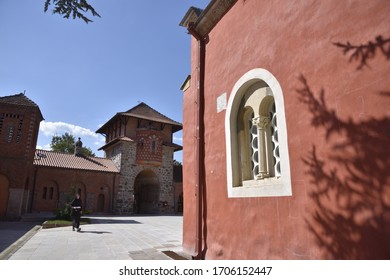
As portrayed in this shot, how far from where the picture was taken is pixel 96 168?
79.5ft

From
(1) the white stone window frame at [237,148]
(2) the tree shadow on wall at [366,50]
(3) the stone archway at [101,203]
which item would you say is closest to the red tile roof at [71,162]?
(3) the stone archway at [101,203]

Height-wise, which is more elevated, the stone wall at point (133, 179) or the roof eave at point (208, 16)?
the roof eave at point (208, 16)

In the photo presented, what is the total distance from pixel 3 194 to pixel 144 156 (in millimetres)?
11933

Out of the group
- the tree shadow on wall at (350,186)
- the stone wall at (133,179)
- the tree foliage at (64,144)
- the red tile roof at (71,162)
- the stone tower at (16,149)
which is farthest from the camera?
the tree foliage at (64,144)

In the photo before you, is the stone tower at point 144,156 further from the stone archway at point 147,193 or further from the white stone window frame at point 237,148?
the white stone window frame at point 237,148

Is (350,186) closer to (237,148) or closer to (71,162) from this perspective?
(237,148)

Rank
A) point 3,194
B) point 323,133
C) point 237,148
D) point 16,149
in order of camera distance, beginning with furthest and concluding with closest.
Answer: point 16,149, point 3,194, point 237,148, point 323,133

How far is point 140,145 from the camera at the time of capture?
→ 26266 millimetres

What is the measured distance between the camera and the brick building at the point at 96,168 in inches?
690

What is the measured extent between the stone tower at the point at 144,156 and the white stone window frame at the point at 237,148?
2141 cm

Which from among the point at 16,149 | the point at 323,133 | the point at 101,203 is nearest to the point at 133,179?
the point at 101,203

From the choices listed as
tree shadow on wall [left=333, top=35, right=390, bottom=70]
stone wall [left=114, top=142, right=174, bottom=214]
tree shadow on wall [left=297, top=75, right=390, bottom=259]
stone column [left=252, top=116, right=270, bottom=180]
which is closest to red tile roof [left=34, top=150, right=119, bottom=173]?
stone wall [left=114, top=142, right=174, bottom=214]

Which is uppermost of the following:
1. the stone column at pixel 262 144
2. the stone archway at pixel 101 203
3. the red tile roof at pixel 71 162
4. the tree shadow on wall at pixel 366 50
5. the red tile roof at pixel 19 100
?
the red tile roof at pixel 19 100
